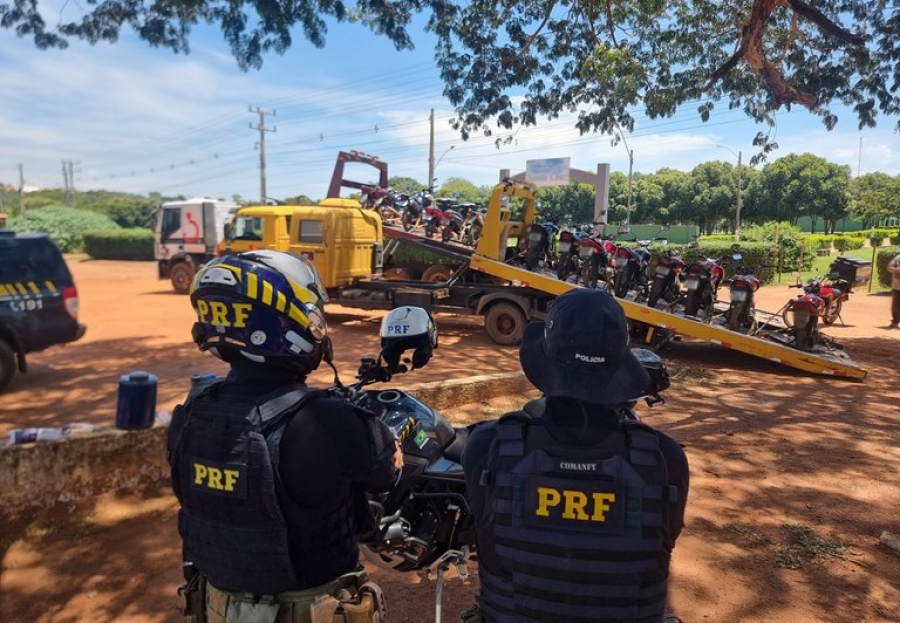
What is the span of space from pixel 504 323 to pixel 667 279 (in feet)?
9.05

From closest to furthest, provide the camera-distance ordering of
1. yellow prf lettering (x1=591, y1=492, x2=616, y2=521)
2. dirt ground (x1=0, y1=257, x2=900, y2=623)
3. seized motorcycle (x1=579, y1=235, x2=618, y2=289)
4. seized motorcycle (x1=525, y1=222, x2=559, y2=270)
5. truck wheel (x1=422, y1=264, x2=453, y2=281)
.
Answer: yellow prf lettering (x1=591, y1=492, x2=616, y2=521)
dirt ground (x1=0, y1=257, x2=900, y2=623)
seized motorcycle (x1=579, y1=235, x2=618, y2=289)
seized motorcycle (x1=525, y1=222, x2=559, y2=270)
truck wheel (x1=422, y1=264, x2=453, y2=281)

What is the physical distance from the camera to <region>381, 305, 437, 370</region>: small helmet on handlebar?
256 cm

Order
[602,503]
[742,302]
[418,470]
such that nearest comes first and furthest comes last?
1. [602,503]
2. [418,470]
3. [742,302]

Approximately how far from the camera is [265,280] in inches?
72.6

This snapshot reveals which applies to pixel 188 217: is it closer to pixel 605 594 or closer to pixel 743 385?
pixel 743 385

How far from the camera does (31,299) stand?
7281 mm

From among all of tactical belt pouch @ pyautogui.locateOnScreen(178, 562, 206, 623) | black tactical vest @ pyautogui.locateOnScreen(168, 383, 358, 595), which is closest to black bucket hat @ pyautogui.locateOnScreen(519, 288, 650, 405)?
black tactical vest @ pyautogui.locateOnScreen(168, 383, 358, 595)

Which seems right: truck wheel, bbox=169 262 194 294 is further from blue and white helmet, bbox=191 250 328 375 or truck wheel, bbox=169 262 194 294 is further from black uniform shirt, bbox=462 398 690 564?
black uniform shirt, bbox=462 398 690 564

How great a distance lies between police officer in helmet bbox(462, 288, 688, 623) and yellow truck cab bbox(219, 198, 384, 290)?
9.79 m

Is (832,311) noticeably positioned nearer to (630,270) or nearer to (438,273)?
(630,270)

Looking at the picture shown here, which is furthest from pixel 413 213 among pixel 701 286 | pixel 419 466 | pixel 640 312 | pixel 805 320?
pixel 419 466

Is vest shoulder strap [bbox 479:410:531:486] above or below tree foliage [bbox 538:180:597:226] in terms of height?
below

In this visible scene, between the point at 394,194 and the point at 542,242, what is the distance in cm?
483

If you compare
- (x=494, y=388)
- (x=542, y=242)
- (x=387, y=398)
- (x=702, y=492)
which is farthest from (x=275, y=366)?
(x=542, y=242)
